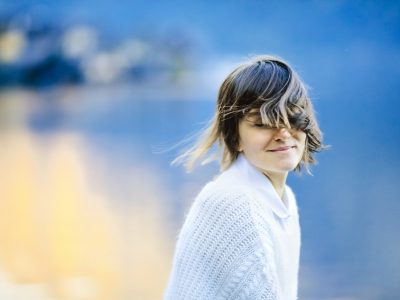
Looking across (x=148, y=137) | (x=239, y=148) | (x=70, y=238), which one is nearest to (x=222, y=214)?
(x=239, y=148)

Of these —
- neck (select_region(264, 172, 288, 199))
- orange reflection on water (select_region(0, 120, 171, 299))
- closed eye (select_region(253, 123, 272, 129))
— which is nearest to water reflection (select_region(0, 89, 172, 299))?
orange reflection on water (select_region(0, 120, 171, 299))

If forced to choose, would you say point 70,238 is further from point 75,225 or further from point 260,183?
point 260,183

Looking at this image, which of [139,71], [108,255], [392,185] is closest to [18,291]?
[108,255]

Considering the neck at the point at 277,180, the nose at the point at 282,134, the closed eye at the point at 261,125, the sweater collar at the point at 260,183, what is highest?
the closed eye at the point at 261,125

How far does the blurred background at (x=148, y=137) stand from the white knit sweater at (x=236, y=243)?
1.74 meters

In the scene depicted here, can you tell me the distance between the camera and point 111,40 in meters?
4.70

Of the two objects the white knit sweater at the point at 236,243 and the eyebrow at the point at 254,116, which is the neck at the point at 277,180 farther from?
the eyebrow at the point at 254,116

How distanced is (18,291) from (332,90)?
80.4 inches

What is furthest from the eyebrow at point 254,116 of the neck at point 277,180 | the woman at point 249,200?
the neck at point 277,180

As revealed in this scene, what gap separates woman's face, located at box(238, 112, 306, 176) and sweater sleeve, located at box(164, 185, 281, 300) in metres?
0.08

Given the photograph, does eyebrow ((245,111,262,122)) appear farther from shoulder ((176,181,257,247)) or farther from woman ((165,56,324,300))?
Result: shoulder ((176,181,257,247))

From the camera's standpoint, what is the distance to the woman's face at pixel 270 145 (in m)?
1.20

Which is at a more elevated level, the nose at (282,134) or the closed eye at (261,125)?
the closed eye at (261,125)

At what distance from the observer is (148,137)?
4.75 meters
